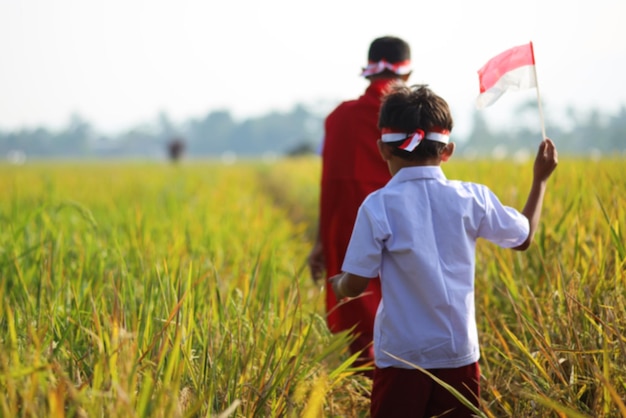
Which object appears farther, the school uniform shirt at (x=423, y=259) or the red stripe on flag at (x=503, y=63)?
the red stripe on flag at (x=503, y=63)

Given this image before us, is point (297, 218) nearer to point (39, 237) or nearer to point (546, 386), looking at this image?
point (39, 237)

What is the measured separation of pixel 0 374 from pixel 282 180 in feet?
39.7

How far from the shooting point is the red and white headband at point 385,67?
269 centimetres

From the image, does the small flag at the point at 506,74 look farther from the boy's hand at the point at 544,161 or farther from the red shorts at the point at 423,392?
the red shorts at the point at 423,392

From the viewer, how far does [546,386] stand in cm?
182

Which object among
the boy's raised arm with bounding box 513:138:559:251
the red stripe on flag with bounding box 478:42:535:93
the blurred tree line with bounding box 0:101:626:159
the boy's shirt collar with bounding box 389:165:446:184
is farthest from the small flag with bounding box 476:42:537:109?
the blurred tree line with bounding box 0:101:626:159

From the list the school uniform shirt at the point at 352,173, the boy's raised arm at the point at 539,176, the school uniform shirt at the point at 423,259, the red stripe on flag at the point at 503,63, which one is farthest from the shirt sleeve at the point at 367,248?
the school uniform shirt at the point at 352,173

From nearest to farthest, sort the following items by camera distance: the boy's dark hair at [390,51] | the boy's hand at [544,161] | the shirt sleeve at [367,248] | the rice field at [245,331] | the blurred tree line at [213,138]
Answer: the rice field at [245,331], the shirt sleeve at [367,248], the boy's hand at [544,161], the boy's dark hair at [390,51], the blurred tree line at [213,138]

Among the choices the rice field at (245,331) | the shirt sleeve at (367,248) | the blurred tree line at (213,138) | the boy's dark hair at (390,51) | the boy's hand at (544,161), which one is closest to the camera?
the rice field at (245,331)

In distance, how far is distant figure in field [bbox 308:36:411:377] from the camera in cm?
272

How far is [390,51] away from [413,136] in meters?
0.99

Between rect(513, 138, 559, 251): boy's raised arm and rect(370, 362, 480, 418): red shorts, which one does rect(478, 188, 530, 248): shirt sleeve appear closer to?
rect(513, 138, 559, 251): boy's raised arm

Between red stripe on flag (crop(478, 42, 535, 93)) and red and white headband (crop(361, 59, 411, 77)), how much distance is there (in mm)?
702

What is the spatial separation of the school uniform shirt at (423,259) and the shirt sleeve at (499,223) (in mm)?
10
